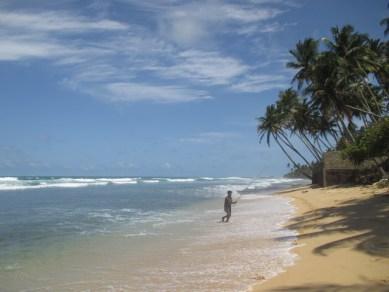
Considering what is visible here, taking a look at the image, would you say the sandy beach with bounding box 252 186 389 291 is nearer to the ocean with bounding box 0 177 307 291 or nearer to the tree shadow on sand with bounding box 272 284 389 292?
the tree shadow on sand with bounding box 272 284 389 292

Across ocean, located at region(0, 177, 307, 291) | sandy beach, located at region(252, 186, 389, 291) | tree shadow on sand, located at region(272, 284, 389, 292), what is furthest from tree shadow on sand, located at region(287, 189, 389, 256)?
tree shadow on sand, located at region(272, 284, 389, 292)

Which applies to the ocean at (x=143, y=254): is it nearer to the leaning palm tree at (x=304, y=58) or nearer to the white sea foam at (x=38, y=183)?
the leaning palm tree at (x=304, y=58)

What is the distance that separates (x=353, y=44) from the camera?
30078 mm

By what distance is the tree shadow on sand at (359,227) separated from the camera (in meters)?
8.44

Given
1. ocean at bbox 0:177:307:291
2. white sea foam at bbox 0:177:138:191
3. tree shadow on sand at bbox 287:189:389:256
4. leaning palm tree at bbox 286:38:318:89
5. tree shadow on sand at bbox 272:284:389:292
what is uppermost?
leaning palm tree at bbox 286:38:318:89

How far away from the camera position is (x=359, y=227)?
35.4 ft

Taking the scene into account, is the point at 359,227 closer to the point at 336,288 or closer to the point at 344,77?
the point at 336,288

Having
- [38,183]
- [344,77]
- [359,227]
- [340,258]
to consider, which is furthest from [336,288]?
[38,183]

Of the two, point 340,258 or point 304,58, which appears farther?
point 304,58

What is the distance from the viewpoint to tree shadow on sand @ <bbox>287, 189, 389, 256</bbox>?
844 centimetres

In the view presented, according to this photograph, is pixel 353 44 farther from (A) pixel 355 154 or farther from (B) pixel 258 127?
(B) pixel 258 127

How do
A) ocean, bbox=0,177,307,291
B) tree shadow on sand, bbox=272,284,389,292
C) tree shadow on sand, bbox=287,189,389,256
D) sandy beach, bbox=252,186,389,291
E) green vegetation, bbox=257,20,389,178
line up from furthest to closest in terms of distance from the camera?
green vegetation, bbox=257,20,389,178 → tree shadow on sand, bbox=287,189,389,256 → ocean, bbox=0,177,307,291 → sandy beach, bbox=252,186,389,291 → tree shadow on sand, bbox=272,284,389,292

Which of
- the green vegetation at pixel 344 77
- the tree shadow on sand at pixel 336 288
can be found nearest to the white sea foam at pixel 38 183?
the green vegetation at pixel 344 77

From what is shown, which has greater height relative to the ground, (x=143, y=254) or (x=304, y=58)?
(x=304, y=58)
